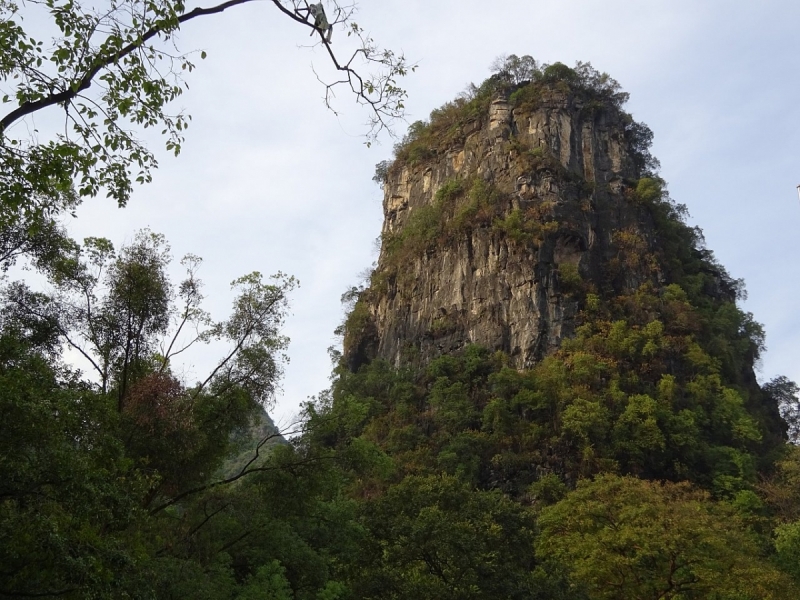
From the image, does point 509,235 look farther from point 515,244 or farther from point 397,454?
point 397,454

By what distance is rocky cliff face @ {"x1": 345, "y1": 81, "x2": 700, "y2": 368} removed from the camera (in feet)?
138

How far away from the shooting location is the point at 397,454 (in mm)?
34812

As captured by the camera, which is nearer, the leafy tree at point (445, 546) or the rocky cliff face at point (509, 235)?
the leafy tree at point (445, 546)

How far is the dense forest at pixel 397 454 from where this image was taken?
7.03 meters

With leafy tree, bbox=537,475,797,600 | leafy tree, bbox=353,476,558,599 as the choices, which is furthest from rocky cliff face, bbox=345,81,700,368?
leafy tree, bbox=353,476,558,599

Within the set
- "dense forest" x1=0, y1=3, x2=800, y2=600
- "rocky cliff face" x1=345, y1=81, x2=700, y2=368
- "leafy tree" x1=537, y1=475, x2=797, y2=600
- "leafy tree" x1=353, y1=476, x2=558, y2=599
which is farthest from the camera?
"rocky cliff face" x1=345, y1=81, x2=700, y2=368

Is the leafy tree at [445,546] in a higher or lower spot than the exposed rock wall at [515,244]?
lower

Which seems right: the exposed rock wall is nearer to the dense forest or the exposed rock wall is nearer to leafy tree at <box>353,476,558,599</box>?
the dense forest

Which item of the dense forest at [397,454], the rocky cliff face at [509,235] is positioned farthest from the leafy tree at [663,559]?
the rocky cliff face at [509,235]

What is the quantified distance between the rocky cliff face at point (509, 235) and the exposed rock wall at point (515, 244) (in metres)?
0.07

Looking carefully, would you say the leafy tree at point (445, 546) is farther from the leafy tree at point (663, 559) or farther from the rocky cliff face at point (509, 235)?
the rocky cliff face at point (509, 235)

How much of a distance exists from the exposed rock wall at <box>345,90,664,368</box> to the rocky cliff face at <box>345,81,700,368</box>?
0.23ft

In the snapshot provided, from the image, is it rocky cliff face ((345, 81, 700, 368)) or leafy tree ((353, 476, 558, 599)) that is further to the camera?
rocky cliff face ((345, 81, 700, 368))

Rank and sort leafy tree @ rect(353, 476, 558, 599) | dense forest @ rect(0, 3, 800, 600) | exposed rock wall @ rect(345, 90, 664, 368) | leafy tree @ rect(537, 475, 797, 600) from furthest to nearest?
exposed rock wall @ rect(345, 90, 664, 368) → leafy tree @ rect(537, 475, 797, 600) → leafy tree @ rect(353, 476, 558, 599) → dense forest @ rect(0, 3, 800, 600)
